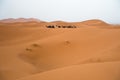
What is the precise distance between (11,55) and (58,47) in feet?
2.66

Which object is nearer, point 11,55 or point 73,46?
point 11,55

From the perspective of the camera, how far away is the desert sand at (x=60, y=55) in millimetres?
1471

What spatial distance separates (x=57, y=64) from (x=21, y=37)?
1.49 meters

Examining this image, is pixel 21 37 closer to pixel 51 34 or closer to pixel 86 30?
pixel 51 34

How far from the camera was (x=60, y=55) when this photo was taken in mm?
2629

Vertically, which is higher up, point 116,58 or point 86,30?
point 86,30

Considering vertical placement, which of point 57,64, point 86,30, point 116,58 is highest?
point 86,30

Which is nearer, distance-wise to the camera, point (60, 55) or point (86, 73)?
point (86, 73)

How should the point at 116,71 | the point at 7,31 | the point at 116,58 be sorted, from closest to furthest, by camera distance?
the point at 116,71, the point at 116,58, the point at 7,31

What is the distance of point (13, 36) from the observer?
3580 millimetres

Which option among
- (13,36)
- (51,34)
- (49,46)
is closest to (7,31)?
(13,36)

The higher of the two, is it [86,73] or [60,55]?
[86,73]

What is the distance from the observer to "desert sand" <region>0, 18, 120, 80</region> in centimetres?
147

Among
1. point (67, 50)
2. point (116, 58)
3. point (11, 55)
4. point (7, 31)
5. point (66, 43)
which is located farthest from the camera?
point (7, 31)
